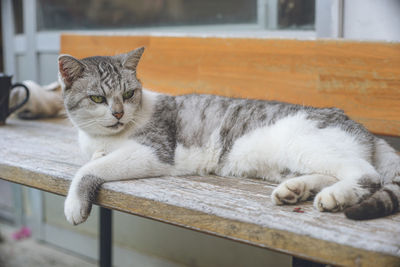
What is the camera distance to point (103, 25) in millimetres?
2465

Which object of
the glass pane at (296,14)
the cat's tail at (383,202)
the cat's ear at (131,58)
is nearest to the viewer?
the cat's tail at (383,202)

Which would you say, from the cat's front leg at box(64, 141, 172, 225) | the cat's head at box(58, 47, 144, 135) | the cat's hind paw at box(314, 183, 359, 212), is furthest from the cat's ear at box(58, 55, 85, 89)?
the cat's hind paw at box(314, 183, 359, 212)

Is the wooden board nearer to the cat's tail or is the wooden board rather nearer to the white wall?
the white wall

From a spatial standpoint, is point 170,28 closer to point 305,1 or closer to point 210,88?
point 210,88

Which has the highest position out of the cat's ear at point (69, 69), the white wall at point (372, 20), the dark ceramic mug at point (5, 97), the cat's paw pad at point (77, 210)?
the white wall at point (372, 20)

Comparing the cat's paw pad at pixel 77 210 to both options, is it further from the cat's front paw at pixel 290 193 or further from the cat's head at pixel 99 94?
the cat's front paw at pixel 290 193

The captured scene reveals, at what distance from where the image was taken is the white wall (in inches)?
59.5

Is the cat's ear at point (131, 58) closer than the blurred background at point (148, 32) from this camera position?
Yes

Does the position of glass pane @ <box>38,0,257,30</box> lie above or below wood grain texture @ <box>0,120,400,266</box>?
above

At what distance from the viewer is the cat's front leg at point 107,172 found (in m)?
1.05

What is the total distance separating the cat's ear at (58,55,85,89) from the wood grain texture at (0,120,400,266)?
0.28 meters

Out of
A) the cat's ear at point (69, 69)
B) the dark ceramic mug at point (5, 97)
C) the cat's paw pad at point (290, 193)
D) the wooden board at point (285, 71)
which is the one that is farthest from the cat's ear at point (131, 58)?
the dark ceramic mug at point (5, 97)

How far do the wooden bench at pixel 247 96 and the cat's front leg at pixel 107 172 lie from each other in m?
0.03

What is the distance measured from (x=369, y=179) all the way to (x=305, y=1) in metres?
1.04
